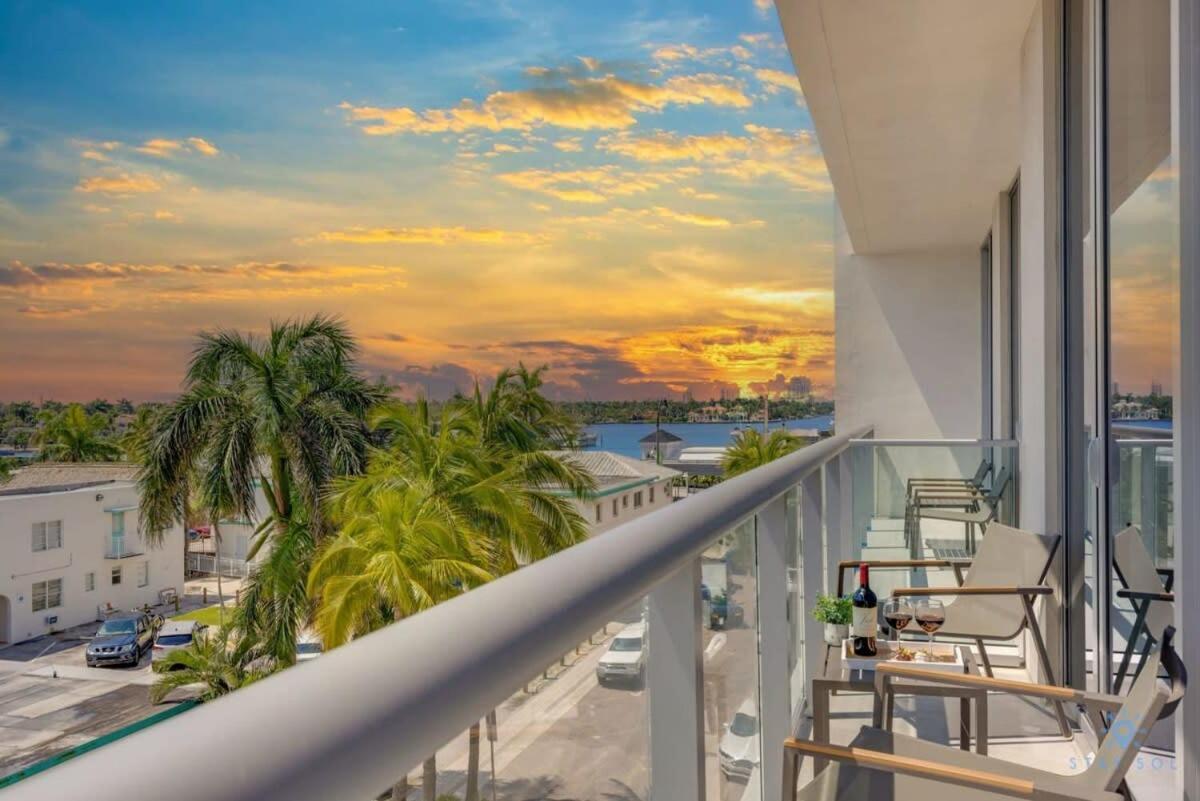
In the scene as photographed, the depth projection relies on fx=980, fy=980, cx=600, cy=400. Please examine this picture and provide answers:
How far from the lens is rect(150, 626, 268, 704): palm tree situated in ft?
70.8

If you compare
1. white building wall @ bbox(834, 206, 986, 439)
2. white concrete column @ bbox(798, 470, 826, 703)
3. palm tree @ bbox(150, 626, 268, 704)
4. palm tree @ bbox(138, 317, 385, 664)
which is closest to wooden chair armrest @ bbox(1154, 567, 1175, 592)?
white concrete column @ bbox(798, 470, 826, 703)

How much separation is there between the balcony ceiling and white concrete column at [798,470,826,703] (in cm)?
234

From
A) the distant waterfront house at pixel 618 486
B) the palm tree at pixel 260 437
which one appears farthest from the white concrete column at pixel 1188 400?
the palm tree at pixel 260 437

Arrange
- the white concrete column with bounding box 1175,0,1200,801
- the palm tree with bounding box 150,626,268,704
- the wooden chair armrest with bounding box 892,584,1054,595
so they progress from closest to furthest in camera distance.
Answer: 1. the white concrete column with bounding box 1175,0,1200,801
2. the wooden chair armrest with bounding box 892,584,1054,595
3. the palm tree with bounding box 150,626,268,704

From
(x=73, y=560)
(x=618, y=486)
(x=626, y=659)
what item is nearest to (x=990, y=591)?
(x=626, y=659)

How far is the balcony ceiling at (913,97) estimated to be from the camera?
14.5ft

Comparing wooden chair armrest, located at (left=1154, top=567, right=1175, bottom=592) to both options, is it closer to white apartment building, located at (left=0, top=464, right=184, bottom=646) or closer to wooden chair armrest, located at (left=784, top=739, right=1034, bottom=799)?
wooden chair armrest, located at (left=784, top=739, right=1034, bottom=799)

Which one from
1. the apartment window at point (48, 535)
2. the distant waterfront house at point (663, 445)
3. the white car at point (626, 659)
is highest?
the white car at point (626, 659)

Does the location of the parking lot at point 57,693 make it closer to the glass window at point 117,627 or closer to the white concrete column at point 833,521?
the glass window at point 117,627

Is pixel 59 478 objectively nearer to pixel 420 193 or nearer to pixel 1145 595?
pixel 420 193

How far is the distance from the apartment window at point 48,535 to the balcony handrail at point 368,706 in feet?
125

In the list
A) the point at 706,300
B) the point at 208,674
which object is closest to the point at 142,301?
the point at 706,300

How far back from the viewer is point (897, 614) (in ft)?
9.62

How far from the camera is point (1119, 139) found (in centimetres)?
273
